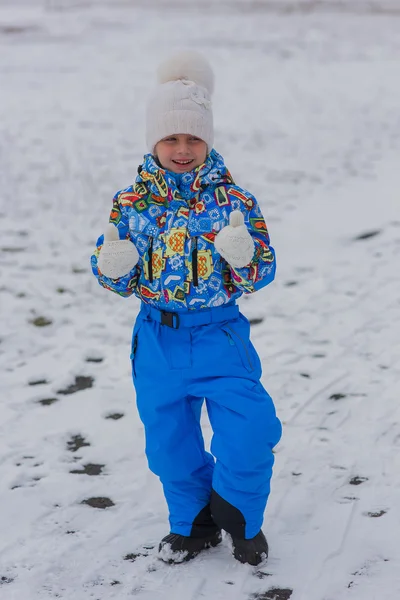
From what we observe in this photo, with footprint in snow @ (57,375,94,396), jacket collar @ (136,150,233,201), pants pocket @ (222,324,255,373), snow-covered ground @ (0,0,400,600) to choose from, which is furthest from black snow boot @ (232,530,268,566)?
footprint in snow @ (57,375,94,396)

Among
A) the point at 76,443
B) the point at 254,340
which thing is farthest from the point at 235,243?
the point at 254,340

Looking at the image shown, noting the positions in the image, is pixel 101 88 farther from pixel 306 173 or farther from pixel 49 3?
pixel 49 3

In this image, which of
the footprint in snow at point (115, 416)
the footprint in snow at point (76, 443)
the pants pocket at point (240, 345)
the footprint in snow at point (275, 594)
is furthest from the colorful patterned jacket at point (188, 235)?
the footprint in snow at point (115, 416)

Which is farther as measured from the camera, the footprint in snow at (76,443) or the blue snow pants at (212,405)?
the footprint in snow at (76,443)

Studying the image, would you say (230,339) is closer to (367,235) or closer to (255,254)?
(255,254)

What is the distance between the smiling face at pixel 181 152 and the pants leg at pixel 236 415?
61cm

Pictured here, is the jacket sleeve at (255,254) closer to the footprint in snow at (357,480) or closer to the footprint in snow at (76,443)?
the footprint in snow at (357,480)

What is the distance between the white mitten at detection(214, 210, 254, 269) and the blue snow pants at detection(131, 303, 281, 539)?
26cm

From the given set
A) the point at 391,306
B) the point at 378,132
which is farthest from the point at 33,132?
the point at 391,306

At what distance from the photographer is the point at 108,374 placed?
495 cm

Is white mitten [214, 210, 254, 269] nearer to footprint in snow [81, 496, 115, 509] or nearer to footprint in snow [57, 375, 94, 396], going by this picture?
footprint in snow [81, 496, 115, 509]

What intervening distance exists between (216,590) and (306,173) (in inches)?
286

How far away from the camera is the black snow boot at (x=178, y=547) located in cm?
313

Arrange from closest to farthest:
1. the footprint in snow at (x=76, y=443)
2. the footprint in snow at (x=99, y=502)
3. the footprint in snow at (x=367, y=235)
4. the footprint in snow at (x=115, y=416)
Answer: the footprint in snow at (x=99, y=502), the footprint in snow at (x=76, y=443), the footprint in snow at (x=115, y=416), the footprint in snow at (x=367, y=235)
